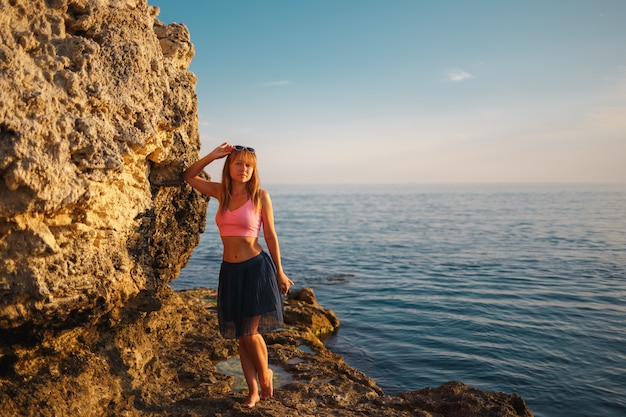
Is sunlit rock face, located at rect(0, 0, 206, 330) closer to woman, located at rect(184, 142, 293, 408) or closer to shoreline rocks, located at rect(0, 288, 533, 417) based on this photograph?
shoreline rocks, located at rect(0, 288, 533, 417)

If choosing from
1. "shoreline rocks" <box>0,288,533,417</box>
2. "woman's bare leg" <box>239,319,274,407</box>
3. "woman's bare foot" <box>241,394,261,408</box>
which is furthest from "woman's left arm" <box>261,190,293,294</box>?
"shoreline rocks" <box>0,288,533,417</box>

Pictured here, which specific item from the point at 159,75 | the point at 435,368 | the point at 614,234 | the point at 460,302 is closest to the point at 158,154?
the point at 159,75

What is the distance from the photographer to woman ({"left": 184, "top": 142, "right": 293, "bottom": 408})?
4656mm

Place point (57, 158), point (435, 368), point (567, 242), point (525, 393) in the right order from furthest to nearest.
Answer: point (567, 242) → point (435, 368) → point (525, 393) → point (57, 158)

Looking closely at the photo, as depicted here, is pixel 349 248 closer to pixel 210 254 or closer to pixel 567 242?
pixel 210 254

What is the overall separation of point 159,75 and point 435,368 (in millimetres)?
7081

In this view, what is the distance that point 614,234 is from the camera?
26.7m

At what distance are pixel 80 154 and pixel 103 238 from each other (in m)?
0.91

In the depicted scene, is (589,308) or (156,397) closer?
→ (156,397)

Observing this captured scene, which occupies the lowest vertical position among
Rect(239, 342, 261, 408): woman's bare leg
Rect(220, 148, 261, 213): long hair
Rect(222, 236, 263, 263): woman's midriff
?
Rect(239, 342, 261, 408): woman's bare leg

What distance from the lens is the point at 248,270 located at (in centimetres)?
468

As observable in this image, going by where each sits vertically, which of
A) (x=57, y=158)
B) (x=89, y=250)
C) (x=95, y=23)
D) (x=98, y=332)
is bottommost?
(x=98, y=332)

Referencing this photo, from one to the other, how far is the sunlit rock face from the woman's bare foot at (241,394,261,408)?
1.67 meters

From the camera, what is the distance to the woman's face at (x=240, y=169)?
470cm
